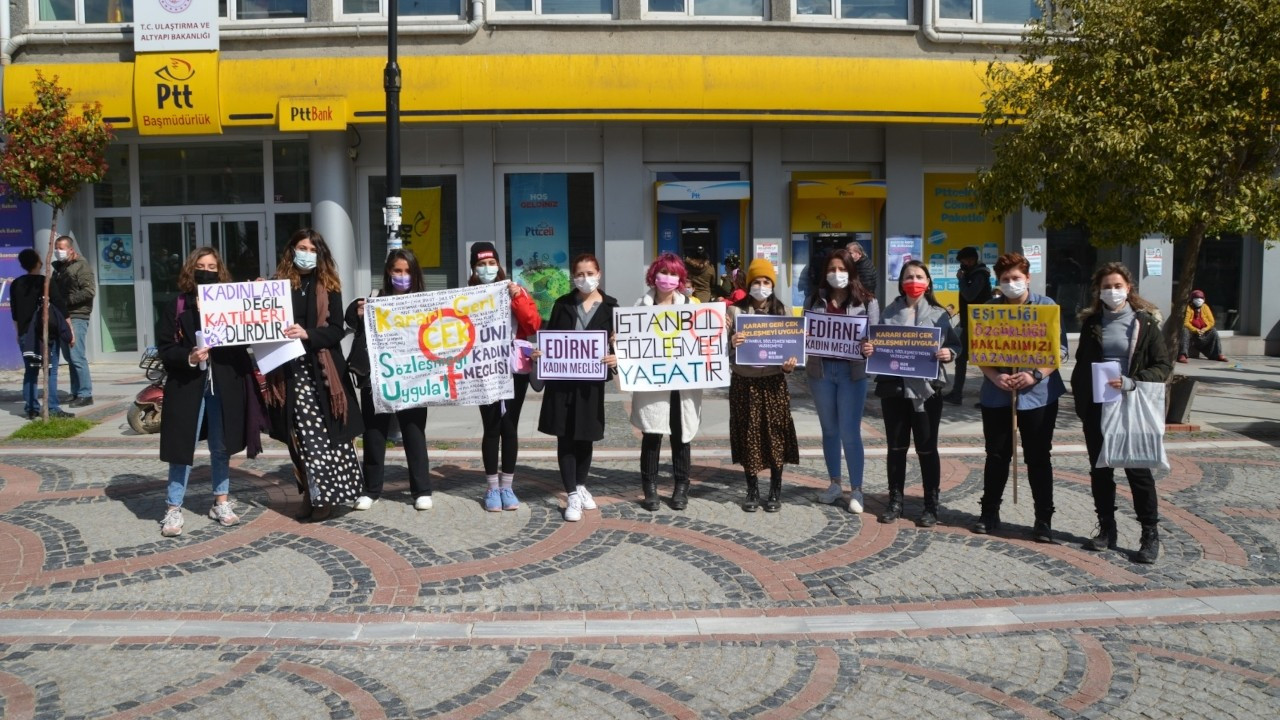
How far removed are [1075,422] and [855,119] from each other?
6.54 m

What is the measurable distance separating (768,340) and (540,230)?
10.3 metres

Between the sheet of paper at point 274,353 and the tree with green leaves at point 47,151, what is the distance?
16.9 feet

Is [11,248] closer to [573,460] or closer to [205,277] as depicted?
[205,277]

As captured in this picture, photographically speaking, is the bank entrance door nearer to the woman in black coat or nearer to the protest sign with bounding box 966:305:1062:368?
the woman in black coat

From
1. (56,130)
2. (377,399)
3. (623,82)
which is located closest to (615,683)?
(377,399)

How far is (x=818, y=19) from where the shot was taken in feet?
56.3

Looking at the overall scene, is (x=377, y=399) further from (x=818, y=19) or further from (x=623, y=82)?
(x=818, y=19)

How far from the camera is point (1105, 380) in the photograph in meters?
6.66

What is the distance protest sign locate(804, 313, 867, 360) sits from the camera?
7.64 meters

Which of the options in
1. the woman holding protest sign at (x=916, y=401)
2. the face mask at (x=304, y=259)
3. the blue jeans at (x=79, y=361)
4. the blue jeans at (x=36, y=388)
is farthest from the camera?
the blue jeans at (x=79, y=361)

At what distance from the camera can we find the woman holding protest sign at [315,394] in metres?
7.50

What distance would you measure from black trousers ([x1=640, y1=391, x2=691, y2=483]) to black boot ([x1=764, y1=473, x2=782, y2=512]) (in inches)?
24.4

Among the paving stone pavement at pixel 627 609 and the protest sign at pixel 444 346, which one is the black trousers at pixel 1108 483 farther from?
the protest sign at pixel 444 346

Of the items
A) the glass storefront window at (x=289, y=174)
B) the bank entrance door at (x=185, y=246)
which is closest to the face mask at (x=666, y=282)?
the glass storefront window at (x=289, y=174)
